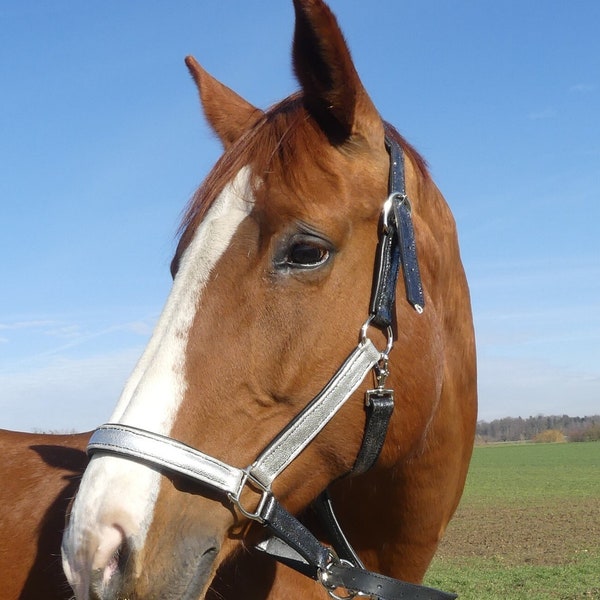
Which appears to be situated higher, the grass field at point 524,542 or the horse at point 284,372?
the horse at point 284,372

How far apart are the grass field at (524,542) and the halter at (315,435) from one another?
13097 millimetres

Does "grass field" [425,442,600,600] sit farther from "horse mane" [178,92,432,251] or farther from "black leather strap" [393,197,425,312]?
"horse mane" [178,92,432,251]

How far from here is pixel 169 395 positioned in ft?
7.74

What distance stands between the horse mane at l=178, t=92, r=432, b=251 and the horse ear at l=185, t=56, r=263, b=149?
494 mm

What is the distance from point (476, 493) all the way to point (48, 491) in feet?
127

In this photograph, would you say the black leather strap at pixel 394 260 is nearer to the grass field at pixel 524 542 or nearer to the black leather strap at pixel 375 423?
the black leather strap at pixel 375 423

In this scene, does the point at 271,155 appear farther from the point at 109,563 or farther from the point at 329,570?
the point at 329,570

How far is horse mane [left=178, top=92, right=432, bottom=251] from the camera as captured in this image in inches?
107

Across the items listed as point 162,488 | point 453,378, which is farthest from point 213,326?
point 453,378

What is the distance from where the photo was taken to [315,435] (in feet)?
8.43

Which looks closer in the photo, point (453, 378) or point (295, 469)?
point (295, 469)

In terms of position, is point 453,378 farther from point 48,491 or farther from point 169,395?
point 48,491

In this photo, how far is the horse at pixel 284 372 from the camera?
227 centimetres

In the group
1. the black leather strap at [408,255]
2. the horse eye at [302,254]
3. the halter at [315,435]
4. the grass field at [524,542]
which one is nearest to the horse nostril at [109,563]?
the halter at [315,435]
